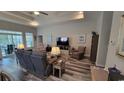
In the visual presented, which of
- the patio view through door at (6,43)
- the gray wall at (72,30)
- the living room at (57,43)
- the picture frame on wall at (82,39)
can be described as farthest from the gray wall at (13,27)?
the picture frame on wall at (82,39)

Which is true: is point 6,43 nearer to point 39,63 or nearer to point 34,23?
point 39,63

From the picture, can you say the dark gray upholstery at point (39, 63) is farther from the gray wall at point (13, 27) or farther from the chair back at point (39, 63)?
the gray wall at point (13, 27)

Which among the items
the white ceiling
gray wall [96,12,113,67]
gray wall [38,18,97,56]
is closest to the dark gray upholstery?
gray wall [96,12,113,67]

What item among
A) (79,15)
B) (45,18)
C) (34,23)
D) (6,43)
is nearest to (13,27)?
(6,43)

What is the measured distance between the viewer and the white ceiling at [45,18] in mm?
4199

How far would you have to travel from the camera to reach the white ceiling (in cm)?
420

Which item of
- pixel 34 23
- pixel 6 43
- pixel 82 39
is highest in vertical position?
pixel 34 23

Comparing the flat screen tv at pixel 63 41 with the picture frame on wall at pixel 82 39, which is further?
the flat screen tv at pixel 63 41

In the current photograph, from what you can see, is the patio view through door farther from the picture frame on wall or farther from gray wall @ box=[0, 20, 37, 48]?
the picture frame on wall

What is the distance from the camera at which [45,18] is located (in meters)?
5.96
